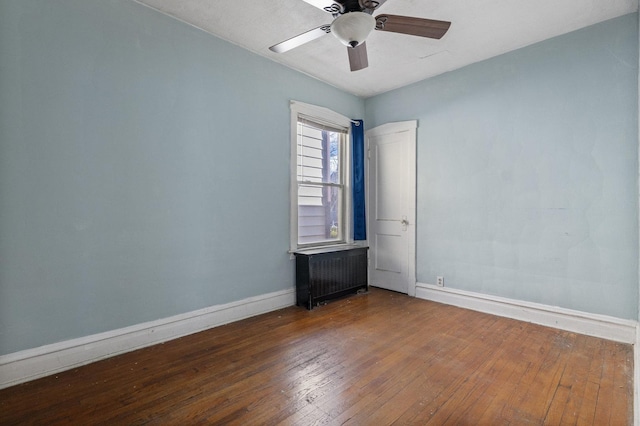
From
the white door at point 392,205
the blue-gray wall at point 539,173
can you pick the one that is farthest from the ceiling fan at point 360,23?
the white door at point 392,205

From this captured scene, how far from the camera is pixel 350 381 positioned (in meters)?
2.16

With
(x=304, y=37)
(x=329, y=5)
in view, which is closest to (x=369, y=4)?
(x=329, y=5)

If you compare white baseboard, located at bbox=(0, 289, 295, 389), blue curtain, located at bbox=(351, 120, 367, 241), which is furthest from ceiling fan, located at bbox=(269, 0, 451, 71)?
white baseboard, located at bbox=(0, 289, 295, 389)

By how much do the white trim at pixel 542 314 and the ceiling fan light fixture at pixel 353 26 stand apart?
10.3 ft

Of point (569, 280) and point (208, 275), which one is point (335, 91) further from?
point (569, 280)

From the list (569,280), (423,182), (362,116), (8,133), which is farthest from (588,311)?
(8,133)

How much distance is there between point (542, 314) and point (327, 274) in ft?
7.67

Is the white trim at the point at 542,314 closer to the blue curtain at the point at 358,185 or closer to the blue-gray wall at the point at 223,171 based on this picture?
the blue-gray wall at the point at 223,171

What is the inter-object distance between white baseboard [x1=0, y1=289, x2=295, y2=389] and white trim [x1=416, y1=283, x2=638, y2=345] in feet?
7.58

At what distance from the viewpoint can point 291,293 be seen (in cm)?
388

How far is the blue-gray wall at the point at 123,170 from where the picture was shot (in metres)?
2.17

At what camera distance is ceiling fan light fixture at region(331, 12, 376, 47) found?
2070 mm

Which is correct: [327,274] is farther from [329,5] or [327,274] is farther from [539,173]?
[329,5]

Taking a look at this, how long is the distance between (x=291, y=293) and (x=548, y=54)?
12.6 feet
